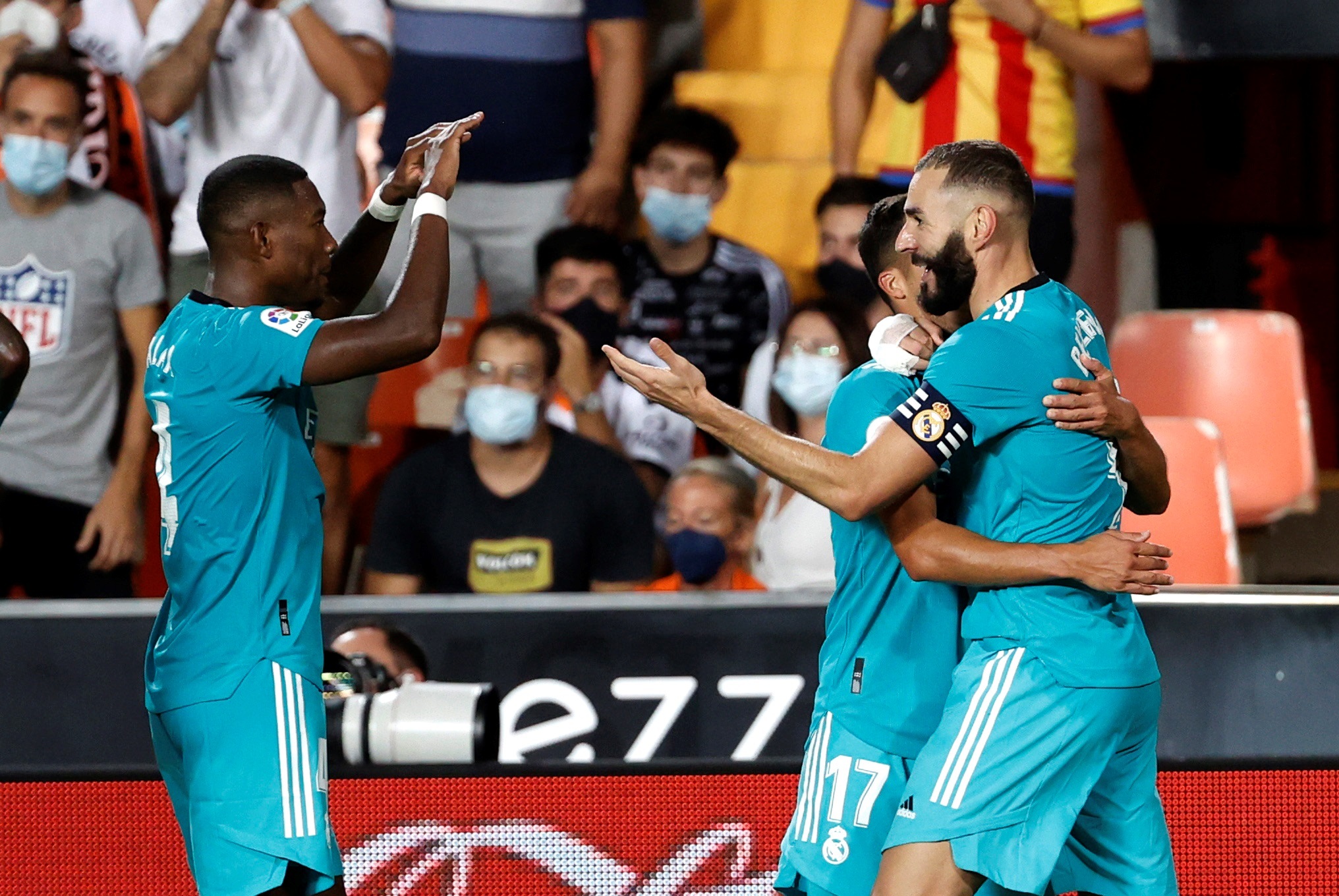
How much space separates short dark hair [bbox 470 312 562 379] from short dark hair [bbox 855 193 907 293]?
2185 millimetres

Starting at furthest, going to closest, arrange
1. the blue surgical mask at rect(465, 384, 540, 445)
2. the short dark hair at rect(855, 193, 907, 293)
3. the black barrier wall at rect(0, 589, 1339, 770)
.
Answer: the blue surgical mask at rect(465, 384, 540, 445), the black barrier wall at rect(0, 589, 1339, 770), the short dark hair at rect(855, 193, 907, 293)

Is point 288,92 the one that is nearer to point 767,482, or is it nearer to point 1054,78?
point 767,482

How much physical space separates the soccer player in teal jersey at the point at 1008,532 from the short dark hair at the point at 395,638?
5.42 feet

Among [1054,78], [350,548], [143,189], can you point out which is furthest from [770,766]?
[143,189]

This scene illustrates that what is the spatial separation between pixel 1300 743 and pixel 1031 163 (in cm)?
226

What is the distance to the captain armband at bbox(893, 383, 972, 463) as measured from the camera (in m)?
2.80

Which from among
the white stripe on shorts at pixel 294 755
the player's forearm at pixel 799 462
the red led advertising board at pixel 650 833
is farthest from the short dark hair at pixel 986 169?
the white stripe on shorts at pixel 294 755

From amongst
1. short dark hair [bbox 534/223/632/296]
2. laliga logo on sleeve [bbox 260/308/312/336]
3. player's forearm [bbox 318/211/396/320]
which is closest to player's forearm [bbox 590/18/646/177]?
short dark hair [bbox 534/223/632/296]

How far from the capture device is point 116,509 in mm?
5312

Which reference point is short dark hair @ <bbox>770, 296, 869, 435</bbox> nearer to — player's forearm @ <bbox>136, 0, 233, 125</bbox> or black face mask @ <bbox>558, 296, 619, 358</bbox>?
black face mask @ <bbox>558, 296, 619, 358</bbox>

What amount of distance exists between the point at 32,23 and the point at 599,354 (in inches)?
87.5

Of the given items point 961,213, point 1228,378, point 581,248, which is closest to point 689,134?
point 581,248

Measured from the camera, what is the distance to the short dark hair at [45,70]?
17.9ft

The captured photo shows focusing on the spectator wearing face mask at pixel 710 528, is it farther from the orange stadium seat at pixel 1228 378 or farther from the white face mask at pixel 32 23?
the white face mask at pixel 32 23
